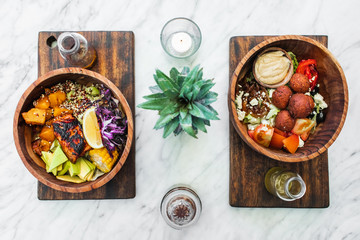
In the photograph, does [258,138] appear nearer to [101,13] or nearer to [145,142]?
[145,142]

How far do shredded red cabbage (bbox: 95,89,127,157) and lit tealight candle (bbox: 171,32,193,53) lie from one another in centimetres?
31

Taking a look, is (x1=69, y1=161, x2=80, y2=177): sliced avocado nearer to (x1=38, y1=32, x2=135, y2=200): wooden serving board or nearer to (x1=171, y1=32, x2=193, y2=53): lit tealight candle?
(x1=38, y1=32, x2=135, y2=200): wooden serving board

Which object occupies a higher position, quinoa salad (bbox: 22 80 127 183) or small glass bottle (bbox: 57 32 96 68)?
small glass bottle (bbox: 57 32 96 68)

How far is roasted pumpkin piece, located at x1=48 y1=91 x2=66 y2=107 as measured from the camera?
96 cm

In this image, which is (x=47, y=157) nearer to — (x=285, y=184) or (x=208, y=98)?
(x=208, y=98)

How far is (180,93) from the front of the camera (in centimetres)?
83

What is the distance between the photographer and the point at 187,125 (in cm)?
82

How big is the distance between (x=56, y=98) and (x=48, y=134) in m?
0.12

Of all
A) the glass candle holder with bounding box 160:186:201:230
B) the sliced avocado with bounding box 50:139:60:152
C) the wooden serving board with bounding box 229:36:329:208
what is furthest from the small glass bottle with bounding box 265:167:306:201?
the sliced avocado with bounding box 50:139:60:152

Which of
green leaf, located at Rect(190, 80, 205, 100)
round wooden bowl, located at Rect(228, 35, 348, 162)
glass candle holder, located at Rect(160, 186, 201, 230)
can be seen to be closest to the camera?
green leaf, located at Rect(190, 80, 205, 100)

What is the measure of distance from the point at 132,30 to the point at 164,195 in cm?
65

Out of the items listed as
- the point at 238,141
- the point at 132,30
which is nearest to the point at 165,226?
the point at 238,141

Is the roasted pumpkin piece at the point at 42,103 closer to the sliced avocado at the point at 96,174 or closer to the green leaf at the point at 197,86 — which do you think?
the sliced avocado at the point at 96,174

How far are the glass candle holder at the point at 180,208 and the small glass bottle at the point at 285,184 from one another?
0.27 meters
